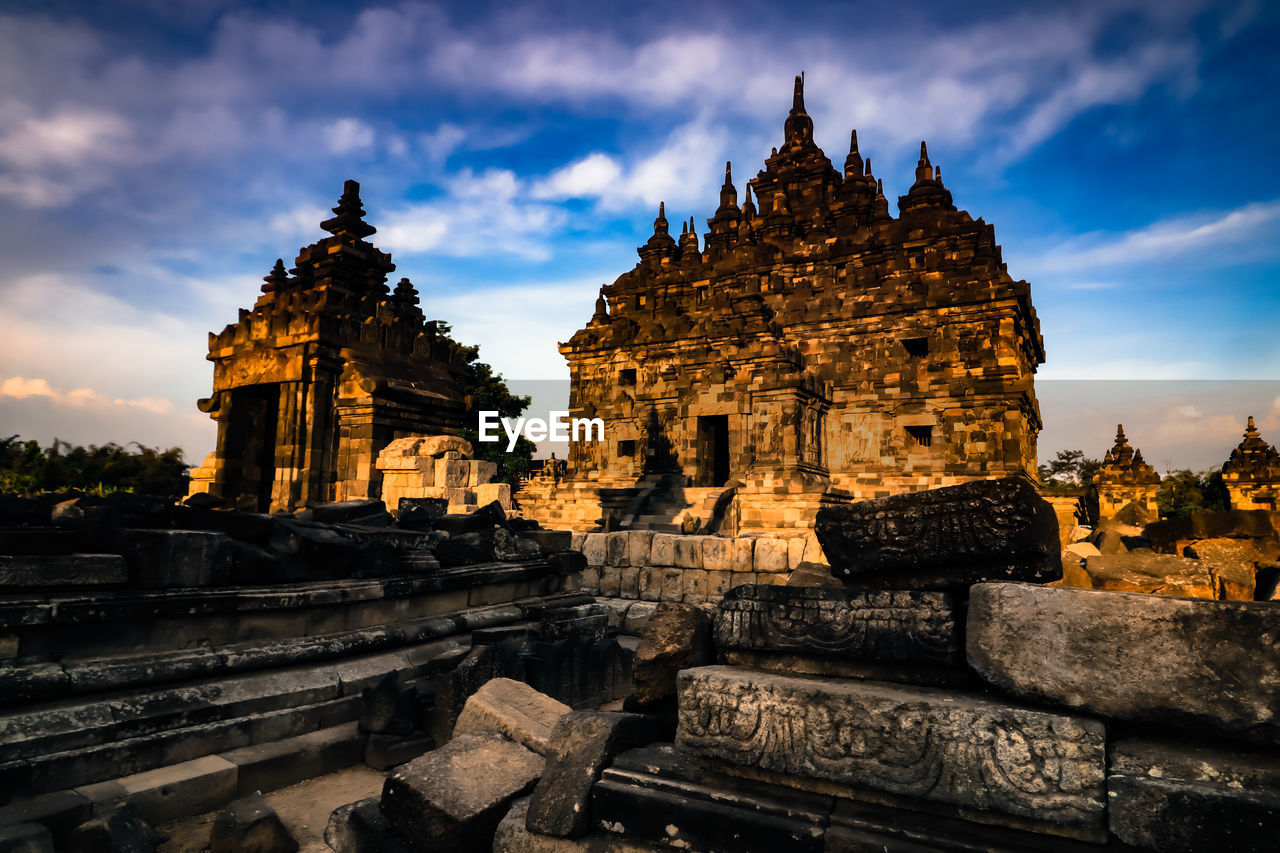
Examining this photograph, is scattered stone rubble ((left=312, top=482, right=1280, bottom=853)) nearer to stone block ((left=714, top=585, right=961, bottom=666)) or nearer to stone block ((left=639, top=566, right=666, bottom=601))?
stone block ((left=714, top=585, right=961, bottom=666))

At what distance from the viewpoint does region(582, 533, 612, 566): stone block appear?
791 centimetres

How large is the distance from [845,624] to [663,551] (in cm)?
523

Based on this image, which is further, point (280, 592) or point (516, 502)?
point (516, 502)

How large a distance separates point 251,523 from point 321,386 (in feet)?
14.8

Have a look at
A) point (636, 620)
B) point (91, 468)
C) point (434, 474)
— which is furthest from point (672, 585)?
point (91, 468)

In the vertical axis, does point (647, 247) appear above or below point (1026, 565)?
above

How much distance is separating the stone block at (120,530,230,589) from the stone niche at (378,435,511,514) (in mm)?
3799

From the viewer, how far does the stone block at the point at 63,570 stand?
2881 mm

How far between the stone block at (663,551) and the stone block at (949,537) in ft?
16.6

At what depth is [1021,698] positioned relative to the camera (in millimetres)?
2104

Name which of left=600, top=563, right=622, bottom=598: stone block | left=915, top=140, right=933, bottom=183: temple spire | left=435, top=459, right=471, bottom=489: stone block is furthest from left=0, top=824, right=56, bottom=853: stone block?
left=915, top=140, right=933, bottom=183: temple spire

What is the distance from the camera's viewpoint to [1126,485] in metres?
22.8

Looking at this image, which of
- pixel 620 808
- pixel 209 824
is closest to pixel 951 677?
pixel 620 808

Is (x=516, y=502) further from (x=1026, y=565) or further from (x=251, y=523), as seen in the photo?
(x=1026, y=565)
